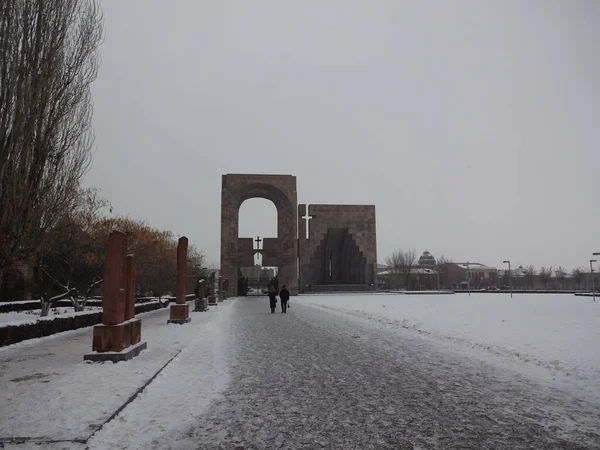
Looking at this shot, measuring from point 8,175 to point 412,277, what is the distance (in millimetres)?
89729

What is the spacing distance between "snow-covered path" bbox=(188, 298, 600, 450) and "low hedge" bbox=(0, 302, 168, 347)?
5.58 meters

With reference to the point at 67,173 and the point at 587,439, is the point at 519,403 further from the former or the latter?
the point at 67,173

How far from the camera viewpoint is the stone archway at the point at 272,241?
185ft

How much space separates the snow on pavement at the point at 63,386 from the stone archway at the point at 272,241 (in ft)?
149

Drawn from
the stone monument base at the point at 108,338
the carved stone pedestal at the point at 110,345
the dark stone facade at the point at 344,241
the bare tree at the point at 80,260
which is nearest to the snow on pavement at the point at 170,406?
the carved stone pedestal at the point at 110,345

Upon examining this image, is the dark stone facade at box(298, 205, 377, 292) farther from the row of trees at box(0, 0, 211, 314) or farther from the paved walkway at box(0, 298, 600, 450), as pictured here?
the paved walkway at box(0, 298, 600, 450)

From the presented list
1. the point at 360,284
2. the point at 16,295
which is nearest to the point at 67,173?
the point at 16,295

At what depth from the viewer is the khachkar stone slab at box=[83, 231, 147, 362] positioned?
834cm

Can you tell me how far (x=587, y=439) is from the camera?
4.12m

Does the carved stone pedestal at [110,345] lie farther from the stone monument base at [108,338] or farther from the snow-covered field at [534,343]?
the snow-covered field at [534,343]

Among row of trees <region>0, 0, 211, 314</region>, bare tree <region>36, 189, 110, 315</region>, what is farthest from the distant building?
row of trees <region>0, 0, 211, 314</region>

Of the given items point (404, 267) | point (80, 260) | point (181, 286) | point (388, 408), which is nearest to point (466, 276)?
point (404, 267)

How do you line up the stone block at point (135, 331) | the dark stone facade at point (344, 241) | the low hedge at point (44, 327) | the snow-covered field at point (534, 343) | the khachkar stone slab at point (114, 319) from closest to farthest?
the snow-covered field at point (534, 343), the khachkar stone slab at point (114, 319), the stone block at point (135, 331), the low hedge at point (44, 327), the dark stone facade at point (344, 241)

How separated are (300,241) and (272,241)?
214 inches
